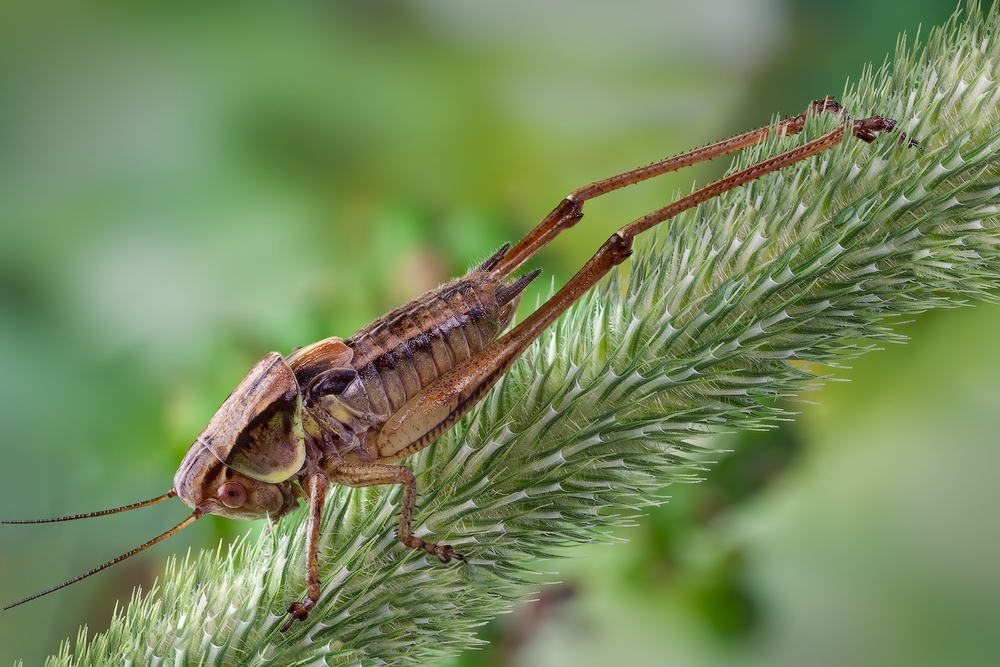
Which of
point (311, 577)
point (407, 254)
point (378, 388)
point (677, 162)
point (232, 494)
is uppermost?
point (407, 254)

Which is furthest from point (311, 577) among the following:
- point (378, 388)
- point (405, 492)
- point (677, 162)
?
point (677, 162)

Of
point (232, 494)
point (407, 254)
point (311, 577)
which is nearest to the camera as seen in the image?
point (311, 577)

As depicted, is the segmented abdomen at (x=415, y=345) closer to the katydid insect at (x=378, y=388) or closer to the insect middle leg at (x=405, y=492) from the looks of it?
the katydid insect at (x=378, y=388)

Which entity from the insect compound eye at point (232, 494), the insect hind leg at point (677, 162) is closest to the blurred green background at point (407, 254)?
the insect hind leg at point (677, 162)

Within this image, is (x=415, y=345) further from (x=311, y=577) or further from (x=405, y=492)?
(x=311, y=577)

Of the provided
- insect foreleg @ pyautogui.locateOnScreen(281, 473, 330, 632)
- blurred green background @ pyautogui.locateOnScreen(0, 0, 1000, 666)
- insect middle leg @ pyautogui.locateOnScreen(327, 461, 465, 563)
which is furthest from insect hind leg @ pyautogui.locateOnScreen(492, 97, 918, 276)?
blurred green background @ pyautogui.locateOnScreen(0, 0, 1000, 666)

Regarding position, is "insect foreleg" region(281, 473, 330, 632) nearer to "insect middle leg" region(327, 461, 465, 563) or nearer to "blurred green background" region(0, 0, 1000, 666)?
"insect middle leg" region(327, 461, 465, 563)

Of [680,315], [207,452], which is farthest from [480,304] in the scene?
[207,452]
